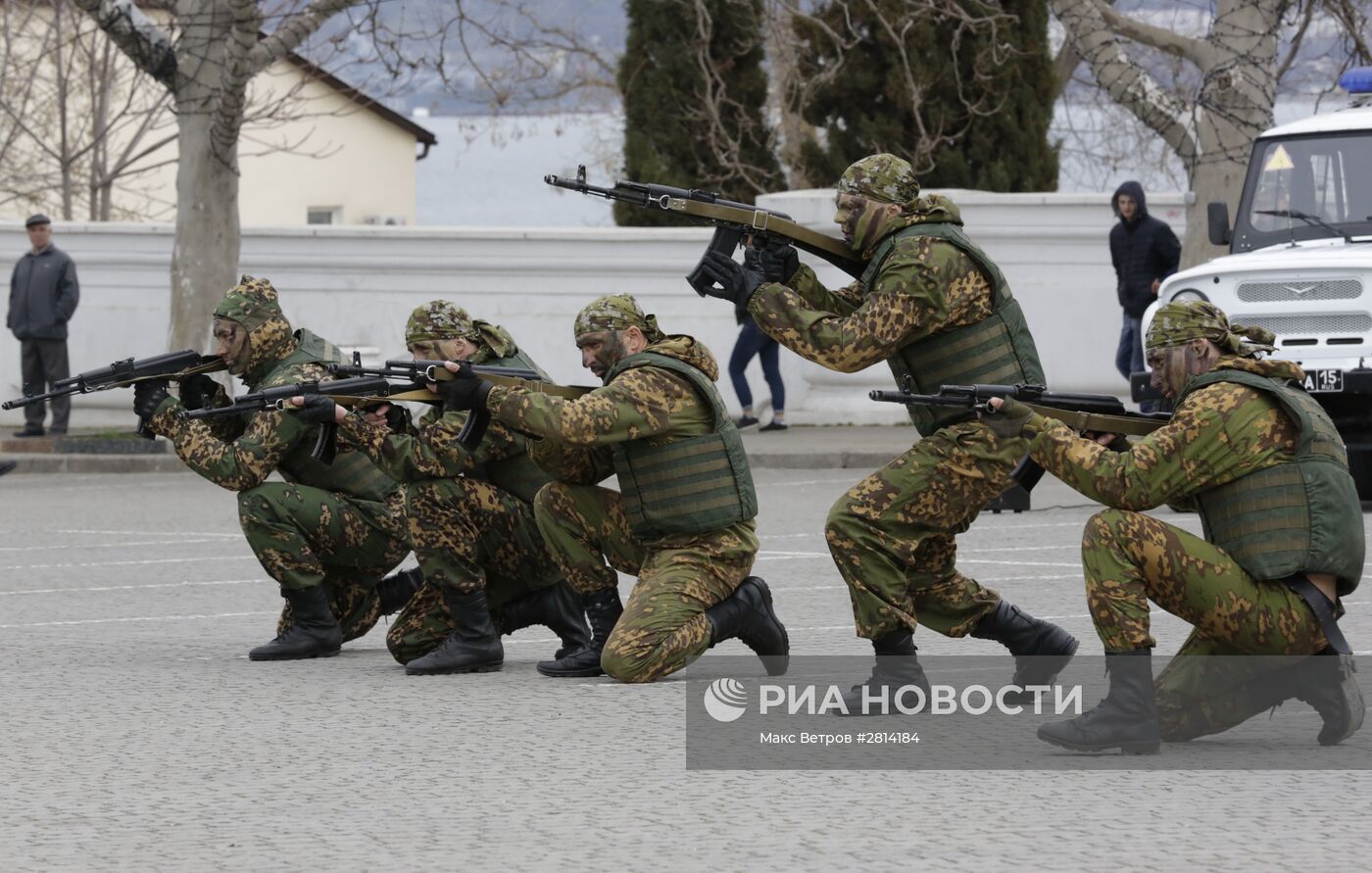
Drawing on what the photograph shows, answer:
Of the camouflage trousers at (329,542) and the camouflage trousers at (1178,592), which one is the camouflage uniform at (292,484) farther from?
the camouflage trousers at (1178,592)

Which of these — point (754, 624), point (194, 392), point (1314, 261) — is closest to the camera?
point (754, 624)

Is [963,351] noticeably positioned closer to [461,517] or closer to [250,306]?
[461,517]

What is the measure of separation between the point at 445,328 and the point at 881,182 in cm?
177

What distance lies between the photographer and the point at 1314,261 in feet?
46.0

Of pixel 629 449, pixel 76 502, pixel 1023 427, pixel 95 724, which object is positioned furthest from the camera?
pixel 76 502

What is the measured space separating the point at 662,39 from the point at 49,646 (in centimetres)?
1817

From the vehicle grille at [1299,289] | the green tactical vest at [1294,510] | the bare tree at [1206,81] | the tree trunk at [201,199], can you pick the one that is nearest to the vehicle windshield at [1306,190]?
the vehicle grille at [1299,289]

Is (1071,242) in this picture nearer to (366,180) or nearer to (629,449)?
(629,449)

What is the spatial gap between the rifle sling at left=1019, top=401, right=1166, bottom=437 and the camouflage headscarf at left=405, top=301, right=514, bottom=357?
2.32m

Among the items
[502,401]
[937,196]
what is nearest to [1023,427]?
[937,196]

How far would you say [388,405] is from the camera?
8.95m

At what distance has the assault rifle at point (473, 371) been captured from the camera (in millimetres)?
8406

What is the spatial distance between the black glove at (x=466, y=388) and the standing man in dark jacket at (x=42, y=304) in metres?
12.9

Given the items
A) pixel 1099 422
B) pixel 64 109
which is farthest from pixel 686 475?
pixel 64 109
